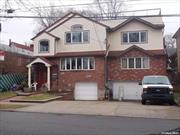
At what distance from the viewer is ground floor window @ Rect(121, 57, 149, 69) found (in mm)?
39000

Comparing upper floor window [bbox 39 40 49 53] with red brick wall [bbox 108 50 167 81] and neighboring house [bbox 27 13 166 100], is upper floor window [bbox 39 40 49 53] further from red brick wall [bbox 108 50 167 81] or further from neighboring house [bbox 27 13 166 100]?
red brick wall [bbox 108 50 167 81]

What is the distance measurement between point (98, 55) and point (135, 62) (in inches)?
159

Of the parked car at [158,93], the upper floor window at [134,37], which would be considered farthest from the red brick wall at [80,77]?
the parked car at [158,93]

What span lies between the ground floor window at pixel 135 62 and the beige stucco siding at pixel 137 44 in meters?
1.51

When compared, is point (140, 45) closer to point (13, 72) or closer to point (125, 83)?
point (125, 83)

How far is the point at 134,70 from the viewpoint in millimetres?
39094

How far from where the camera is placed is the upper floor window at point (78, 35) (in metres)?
40.2

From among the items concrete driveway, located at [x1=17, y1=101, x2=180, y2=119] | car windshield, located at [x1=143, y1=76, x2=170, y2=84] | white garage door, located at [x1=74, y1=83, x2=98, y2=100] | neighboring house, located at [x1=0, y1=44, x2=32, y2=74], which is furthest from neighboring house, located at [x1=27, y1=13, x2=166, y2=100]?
concrete driveway, located at [x1=17, y1=101, x2=180, y2=119]

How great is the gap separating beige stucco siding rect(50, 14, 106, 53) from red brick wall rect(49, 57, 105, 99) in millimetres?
1454

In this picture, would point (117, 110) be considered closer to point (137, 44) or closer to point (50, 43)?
point (137, 44)

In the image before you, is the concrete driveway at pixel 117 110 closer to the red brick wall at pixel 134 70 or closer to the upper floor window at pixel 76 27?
the red brick wall at pixel 134 70

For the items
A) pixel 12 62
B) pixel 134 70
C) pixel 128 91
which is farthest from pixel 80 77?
pixel 12 62

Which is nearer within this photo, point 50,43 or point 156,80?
point 156,80

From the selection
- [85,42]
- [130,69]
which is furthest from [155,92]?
[85,42]
